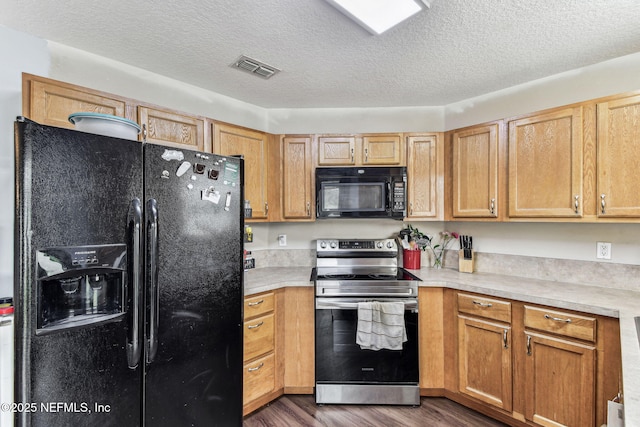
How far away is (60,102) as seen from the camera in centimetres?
167

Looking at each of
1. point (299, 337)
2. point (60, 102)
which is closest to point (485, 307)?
point (299, 337)

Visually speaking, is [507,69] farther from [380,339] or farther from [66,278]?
[66,278]

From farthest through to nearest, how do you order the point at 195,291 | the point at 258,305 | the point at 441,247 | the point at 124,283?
the point at 441,247
the point at 258,305
the point at 195,291
the point at 124,283

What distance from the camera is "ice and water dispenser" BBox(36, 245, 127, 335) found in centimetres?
113

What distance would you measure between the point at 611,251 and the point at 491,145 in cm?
104

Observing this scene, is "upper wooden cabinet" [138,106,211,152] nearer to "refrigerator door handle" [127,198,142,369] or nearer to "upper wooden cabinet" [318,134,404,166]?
"refrigerator door handle" [127,198,142,369]

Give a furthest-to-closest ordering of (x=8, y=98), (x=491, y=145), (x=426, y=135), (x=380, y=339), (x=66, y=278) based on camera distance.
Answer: (x=426, y=135)
(x=491, y=145)
(x=380, y=339)
(x=8, y=98)
(x=66, y=278)

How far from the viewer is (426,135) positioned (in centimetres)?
264

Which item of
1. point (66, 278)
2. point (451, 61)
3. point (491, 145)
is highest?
point (451, 61)

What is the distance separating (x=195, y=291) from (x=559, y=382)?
6.86 ft

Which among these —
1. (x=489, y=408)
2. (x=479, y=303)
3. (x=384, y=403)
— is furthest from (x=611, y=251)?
(x=384, y=403)

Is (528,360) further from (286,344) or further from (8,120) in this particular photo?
(8,120)

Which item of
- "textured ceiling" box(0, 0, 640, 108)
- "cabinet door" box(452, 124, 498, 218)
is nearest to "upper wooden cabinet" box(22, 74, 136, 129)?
"textured ceiling" box(0, 0, 640, 108)

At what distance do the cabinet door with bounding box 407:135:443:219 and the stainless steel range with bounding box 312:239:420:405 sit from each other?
68 cm
